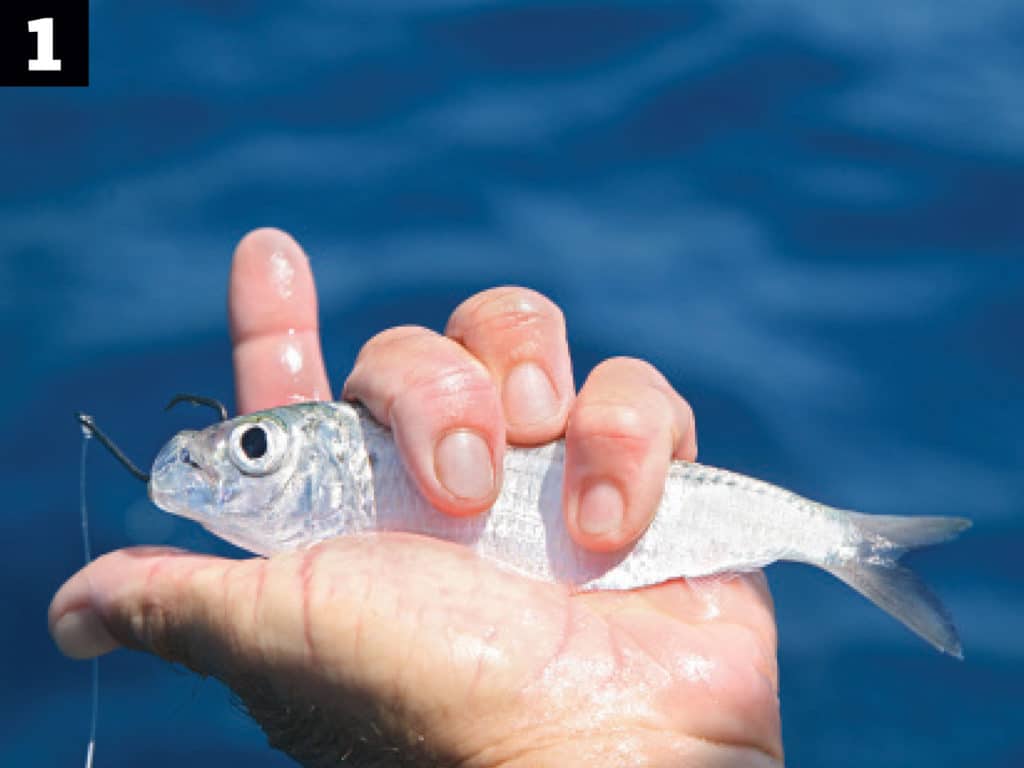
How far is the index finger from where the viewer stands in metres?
3.89

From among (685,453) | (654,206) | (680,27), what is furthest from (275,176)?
(685,453)

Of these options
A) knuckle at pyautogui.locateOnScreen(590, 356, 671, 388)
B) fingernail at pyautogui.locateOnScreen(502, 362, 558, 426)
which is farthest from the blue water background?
knuckle at pyautogui.locateOnScreen(590, 356, 671, 388)

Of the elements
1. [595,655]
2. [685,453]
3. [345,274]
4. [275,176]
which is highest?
[275,176]

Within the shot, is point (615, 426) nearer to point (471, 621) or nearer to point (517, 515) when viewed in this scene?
point (517, 515)

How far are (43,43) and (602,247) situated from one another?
301cm

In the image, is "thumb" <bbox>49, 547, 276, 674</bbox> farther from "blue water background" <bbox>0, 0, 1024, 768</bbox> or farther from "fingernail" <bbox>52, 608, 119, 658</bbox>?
"blue water background" <bbox>0, 0, 1024, 768</bbox>

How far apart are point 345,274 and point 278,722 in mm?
2731

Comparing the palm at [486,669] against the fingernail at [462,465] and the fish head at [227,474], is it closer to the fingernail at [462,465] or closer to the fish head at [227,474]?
the fingernail at [462,465]

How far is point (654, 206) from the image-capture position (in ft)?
18.9

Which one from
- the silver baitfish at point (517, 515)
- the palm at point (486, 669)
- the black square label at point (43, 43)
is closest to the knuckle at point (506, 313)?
the silver baitfish at point (517, 515)

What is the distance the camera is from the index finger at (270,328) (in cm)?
389

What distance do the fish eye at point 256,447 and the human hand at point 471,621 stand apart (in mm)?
276

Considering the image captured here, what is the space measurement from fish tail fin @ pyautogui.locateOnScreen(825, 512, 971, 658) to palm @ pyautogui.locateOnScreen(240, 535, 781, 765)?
630mm

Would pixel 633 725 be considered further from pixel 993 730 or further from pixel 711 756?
pixel 993 730
